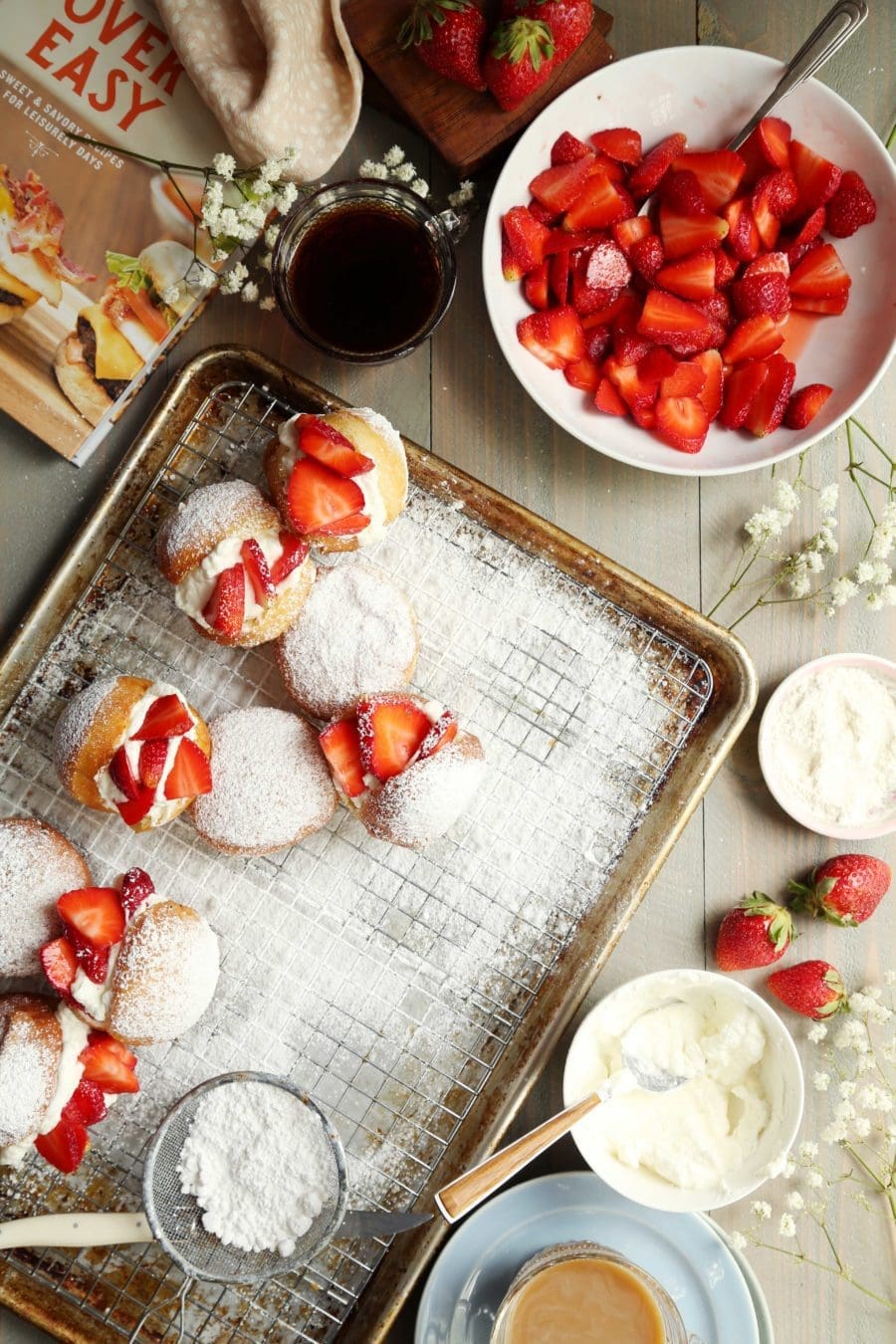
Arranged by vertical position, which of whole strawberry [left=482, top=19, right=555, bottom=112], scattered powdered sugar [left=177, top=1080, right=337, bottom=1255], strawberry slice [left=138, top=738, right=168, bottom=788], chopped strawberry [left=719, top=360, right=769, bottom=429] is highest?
whole strawberry [left=482, top=19, right=555, bottom=112]

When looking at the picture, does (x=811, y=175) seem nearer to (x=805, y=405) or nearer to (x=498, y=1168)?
(x=805, y=405)

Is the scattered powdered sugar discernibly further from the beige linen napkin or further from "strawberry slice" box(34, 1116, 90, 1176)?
the beige linen napkin

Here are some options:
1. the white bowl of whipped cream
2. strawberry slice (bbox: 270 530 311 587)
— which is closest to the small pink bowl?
the white bowl of whipped cream

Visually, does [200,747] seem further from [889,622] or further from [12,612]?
[889,622]

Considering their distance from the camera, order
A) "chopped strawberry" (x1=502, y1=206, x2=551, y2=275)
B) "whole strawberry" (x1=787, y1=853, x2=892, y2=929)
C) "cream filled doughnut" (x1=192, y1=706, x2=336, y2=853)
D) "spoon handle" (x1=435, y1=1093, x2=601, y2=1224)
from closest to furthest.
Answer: "spoon handle" (x1=435, y1=1093, x2=601, y2=1224)
"cream filled doughnut" (x1=192, y1=706, x2=336, y2=853)
"chopped strawberry" (x1=502, y1=206, x2=551, y2=275)
"whole strawberry" (x1=787, y1=853, x2=892, y2=929)

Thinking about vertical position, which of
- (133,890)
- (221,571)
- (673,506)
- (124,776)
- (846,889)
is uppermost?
(673,506)

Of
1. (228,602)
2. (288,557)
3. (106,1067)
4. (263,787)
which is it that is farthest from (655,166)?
(106,1067)
